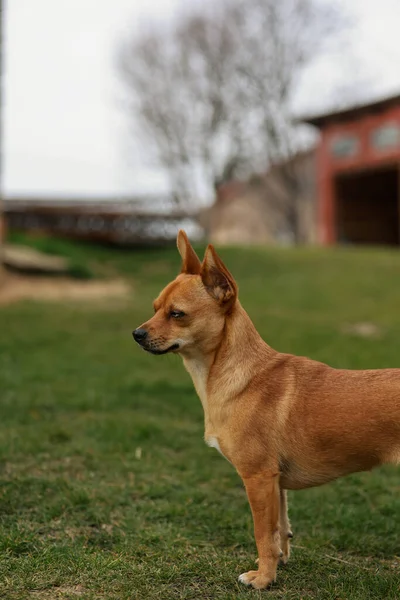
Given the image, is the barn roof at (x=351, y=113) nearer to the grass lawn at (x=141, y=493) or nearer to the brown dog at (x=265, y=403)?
the grass lawn at (x=141, y=493)

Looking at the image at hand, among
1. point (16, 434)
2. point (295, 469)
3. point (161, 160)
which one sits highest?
point (161, 160)

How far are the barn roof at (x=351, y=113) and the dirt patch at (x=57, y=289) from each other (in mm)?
11316

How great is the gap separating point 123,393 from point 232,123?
2653 cm

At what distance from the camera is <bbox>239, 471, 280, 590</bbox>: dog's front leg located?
376 centimetres

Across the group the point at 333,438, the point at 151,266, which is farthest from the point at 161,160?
the point at 333,438

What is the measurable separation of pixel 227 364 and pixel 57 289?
487 inches

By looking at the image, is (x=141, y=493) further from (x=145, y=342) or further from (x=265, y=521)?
(x=145, y=342)

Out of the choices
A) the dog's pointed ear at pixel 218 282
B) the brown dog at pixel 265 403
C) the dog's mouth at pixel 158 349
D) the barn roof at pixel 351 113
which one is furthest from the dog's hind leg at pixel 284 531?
the barn roof at pixel 351 113

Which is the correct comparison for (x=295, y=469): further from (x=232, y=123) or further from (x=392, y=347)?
(x=232, y=123)

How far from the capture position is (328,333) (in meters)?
11.4

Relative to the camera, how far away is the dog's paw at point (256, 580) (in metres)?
3.77

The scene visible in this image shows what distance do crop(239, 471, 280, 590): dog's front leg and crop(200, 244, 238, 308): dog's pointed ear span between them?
102cm

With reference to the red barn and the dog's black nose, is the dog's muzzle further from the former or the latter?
the red barn

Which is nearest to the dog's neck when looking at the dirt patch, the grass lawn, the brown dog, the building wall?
the brown dog
